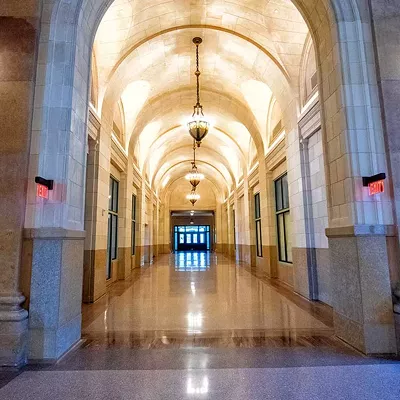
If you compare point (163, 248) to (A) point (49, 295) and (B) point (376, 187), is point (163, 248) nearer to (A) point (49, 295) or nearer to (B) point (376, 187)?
(A) point (49, 295)

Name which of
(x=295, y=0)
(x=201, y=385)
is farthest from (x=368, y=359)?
(x=295, y=0)

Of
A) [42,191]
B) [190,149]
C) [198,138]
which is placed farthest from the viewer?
[190,149]

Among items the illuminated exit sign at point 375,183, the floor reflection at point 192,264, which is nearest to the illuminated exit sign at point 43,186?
the illuminated exit sign at point 375,183

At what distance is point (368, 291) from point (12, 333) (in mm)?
3910

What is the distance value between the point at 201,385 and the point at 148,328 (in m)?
1.72

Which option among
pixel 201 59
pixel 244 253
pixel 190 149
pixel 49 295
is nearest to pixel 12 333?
pixel 49 295

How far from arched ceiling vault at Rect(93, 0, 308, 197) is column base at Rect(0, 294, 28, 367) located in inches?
181

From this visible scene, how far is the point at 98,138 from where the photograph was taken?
606cm

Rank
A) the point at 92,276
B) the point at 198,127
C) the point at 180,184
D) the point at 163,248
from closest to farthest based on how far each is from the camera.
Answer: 1. the point at 92,276
2. the point at 198,127
3. the point at 163,248
4. the point at 180,184

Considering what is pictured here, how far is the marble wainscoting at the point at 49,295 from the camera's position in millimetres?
2875

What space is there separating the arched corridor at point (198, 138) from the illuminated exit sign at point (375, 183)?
14mm

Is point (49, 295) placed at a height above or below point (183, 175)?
below

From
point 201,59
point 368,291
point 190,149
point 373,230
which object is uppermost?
point 190,149

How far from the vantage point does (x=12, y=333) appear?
9.05 ft
